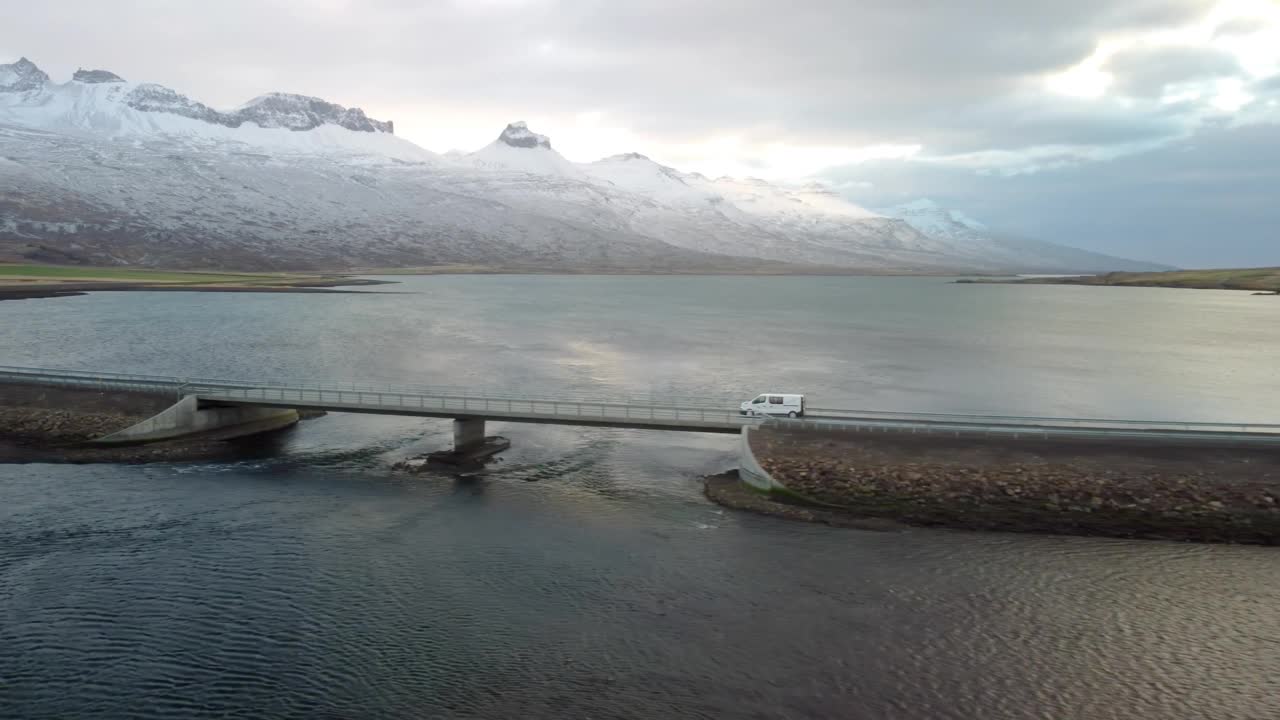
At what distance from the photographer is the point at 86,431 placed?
57.7 m

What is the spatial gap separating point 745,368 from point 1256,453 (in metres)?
55.2

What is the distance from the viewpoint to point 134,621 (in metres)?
31.8

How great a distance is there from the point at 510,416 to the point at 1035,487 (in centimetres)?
3179

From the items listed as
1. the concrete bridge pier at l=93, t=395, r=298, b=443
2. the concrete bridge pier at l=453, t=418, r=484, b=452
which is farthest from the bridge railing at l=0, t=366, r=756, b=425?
the concrete bridge pier at l=93, t=395, r=298, b=443

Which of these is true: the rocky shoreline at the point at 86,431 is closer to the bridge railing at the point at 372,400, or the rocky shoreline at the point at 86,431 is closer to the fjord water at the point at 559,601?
the bridge railing at the point at 372,400

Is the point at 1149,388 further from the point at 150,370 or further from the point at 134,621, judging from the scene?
the point at 150,370

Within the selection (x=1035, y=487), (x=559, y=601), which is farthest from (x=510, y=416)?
(x=1035, y=487)

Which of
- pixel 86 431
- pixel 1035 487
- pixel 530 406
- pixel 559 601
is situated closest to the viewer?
pixel 559 601

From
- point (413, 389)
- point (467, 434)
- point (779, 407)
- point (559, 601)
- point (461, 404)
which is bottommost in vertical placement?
point (559, 601)

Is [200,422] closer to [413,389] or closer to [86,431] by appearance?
[86,431]

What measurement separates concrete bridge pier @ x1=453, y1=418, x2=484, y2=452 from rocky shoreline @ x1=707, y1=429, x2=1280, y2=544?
58.2 feet

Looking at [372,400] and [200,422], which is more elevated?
[372,400]

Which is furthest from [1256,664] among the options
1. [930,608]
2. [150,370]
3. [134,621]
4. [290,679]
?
[150,370]

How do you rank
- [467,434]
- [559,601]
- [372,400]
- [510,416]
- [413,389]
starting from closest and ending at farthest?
[559,601] < [510,416] < [467,434] < [372,400] < [413,389]
